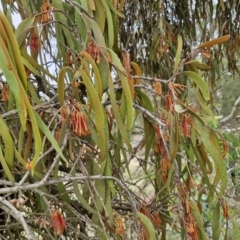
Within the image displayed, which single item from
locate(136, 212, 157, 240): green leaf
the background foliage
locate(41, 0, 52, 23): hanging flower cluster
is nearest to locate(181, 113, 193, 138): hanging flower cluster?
the background foliage

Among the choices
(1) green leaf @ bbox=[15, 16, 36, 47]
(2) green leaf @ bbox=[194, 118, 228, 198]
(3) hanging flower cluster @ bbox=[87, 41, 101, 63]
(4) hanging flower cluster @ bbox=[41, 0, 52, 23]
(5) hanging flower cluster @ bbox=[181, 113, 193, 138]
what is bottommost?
(2) green leaf @ bbox=[194, 118, 228, 198]

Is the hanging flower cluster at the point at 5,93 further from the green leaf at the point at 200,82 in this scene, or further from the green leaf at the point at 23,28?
the green leaf at the point at 200,82

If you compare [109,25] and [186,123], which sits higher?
[109,25]

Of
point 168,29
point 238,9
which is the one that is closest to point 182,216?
point 168,29

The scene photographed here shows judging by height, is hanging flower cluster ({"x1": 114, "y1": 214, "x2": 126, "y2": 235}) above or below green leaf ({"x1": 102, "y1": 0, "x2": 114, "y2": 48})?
below

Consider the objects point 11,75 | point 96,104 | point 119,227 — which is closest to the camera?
point 11,75

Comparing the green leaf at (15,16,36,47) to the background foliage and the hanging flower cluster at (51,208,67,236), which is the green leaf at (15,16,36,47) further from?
the hanging flower cluster at (51,208,67,236)

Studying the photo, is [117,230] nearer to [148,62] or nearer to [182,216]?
[182,216]

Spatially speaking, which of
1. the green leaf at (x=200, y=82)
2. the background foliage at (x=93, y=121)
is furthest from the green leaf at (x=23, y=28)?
the green leaf at (x=200, y=82)

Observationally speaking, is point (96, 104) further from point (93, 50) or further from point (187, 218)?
point (187, 218)

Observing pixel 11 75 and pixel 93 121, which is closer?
pixel 11 75

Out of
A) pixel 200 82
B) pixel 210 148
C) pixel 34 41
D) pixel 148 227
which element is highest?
pixel 34 41

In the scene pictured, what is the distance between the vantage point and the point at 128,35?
1729 mm

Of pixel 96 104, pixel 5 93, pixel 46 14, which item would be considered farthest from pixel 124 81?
pixel 5 93
